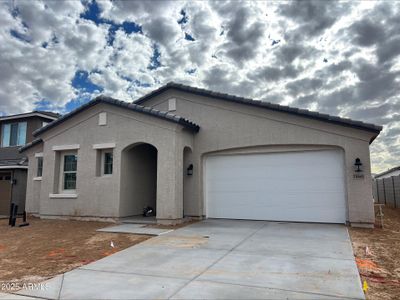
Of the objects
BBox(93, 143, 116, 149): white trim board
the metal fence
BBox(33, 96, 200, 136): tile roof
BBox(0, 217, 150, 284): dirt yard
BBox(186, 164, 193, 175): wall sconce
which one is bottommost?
BBox(0, 217, 150, 284): dirt yard

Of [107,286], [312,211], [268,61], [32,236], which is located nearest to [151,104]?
[268,61]

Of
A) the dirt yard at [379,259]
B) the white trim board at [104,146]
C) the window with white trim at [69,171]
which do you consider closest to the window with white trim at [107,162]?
the white trim board at [104,146]

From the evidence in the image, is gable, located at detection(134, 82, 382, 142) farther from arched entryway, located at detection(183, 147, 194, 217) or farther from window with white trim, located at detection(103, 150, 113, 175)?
window with white trim, located at detection(103, 150, 113, 175)

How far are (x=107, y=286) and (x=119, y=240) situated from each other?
12.5 ft

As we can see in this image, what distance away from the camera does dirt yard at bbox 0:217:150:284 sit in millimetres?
5599

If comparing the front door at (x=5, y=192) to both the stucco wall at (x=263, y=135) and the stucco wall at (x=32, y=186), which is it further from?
the stucco wall at (x=263, y=135)

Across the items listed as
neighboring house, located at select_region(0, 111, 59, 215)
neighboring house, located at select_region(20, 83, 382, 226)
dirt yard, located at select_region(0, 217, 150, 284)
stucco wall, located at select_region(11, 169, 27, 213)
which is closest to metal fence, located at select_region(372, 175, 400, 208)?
neighboring house, located at select_region(20, 83, 382, 226)

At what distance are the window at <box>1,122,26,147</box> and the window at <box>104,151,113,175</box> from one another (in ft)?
32.8

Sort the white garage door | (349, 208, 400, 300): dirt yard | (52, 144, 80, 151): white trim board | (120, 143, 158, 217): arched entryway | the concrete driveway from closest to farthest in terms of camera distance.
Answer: the concrete driveway, (349, 208, 400, 300): dirt yard, the white garage door, (120, 143, 158, 217): arched entryway, (52, 144, 80, 151): white trim board

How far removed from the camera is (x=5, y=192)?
54.0 feet

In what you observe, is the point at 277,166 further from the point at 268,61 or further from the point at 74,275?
the point at 74,275

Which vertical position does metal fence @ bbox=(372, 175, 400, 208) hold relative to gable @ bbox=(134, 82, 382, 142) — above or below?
below

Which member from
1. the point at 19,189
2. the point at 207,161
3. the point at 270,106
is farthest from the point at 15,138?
the point at 270,106

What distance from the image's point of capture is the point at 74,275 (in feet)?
17.0
